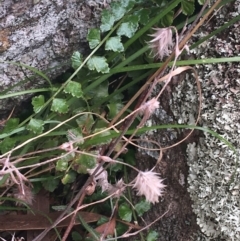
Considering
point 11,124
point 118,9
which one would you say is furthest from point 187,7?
point 11,124

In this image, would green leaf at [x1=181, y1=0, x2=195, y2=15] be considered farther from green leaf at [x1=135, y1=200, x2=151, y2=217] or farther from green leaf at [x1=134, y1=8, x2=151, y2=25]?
green leaf at [x1=135, y1=200, x2=151, y2=217]

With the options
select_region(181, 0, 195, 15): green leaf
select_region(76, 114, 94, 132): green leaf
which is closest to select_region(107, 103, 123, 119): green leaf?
select_region(76, 114, 94, 132): green leaf

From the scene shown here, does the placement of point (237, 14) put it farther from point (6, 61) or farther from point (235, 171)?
point (6, 61)

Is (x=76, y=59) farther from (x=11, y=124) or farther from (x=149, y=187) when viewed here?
(x=149, y=187)

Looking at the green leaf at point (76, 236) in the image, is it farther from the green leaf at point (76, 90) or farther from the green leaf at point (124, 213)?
the green leaf at point (76, 90)

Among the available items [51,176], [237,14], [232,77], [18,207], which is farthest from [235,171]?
[18,207]

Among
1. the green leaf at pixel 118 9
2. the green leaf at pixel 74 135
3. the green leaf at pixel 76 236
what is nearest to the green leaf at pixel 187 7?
the green leaf at pixel 118 9
